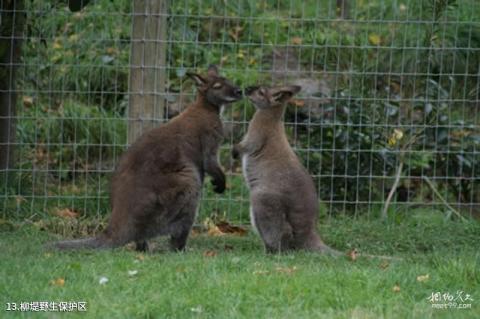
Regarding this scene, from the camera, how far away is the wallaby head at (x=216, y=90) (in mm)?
9052

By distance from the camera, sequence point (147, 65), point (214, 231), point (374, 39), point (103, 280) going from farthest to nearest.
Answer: point (374, 39) → point (214, 231) → point (147, 65) → point (103, 280)

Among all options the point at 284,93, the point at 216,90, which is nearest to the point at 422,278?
the point at 284,93

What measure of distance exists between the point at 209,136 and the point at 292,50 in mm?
3978

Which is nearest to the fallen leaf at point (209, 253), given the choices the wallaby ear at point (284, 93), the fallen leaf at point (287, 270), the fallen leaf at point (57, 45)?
the fallen leaf at point (287, 270)

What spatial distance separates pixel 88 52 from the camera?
39.5 feet

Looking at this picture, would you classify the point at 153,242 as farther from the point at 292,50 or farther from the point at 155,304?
the point at 292,50

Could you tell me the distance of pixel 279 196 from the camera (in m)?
8.35

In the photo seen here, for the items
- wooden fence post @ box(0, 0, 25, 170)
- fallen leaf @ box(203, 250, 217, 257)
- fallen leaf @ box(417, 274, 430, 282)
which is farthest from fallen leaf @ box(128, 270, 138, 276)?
wooden fence post @ box(0, 0, 25, 170)

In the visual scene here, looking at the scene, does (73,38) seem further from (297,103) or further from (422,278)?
(422,278)

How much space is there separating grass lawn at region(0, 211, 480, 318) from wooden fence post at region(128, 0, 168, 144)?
150cm

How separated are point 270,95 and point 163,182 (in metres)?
1.50

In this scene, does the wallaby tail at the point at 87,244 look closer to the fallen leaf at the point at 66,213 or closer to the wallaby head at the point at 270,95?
the fallen leaf at the point at 66,213

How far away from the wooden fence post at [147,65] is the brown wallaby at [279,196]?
1072mm

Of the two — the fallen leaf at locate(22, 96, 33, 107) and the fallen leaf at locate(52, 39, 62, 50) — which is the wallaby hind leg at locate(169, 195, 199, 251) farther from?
the fallen leaf at locate(52, 39, 62, 50)
